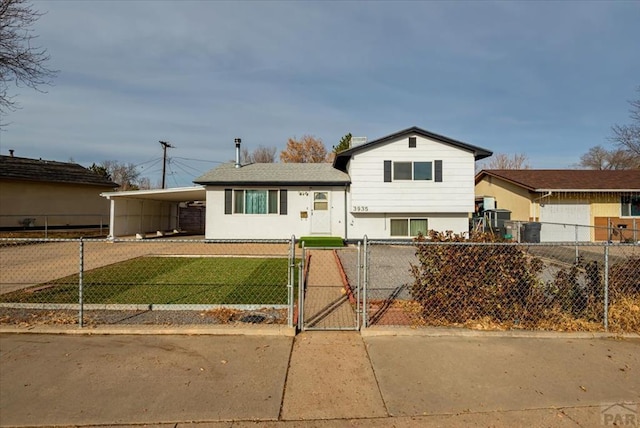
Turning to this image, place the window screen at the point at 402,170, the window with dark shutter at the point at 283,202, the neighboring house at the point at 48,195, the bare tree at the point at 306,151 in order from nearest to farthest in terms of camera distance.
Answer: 1. the window screen at the point at 402,170
2. the window with dark shutter at the point at 283,202
3. the neighboring house at the point at 48,195
4. the bare tree at the point at 306,151

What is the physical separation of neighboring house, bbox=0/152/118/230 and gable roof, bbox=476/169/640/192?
2670cm

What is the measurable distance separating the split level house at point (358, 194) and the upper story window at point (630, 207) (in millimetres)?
9296

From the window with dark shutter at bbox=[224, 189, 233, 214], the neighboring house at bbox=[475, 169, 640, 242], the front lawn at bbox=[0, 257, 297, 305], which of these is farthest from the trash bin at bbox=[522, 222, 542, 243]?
the window with dark shutter at bbox=[224, 189, 233, 214]

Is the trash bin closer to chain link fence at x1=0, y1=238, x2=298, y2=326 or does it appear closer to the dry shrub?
chain link fence at x1=0, y1=238, x2=298, y2=326

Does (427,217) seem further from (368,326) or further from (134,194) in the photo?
(134,194)

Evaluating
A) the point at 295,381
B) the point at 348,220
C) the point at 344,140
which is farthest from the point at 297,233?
the point at 344,140

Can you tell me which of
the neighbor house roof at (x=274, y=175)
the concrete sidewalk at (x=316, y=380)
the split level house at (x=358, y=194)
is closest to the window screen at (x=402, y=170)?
the split level house at (x=358, y=194)

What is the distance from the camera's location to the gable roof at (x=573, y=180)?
17.3 m

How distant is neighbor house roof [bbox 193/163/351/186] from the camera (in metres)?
15.6

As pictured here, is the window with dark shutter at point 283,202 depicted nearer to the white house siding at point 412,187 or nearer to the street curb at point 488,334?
the white house siding at point 412,187

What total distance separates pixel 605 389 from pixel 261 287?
18.6 ft

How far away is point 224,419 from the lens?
282 cm

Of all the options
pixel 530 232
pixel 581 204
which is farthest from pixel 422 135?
pixel 581 204

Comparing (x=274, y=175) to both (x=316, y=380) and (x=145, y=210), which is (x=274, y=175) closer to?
(x=145, y=210)
